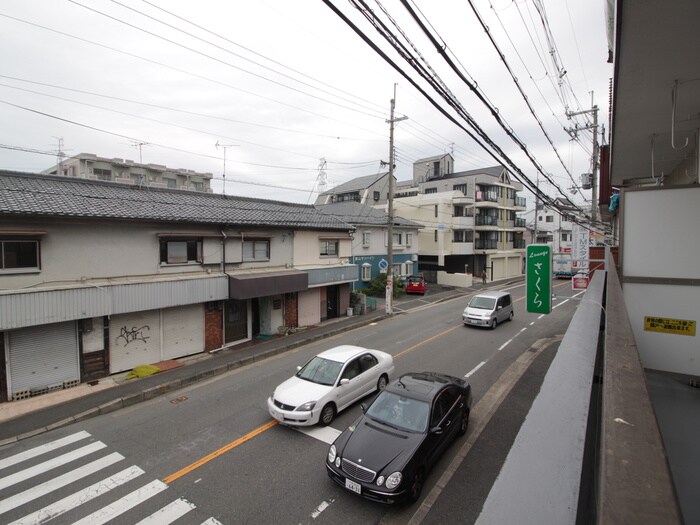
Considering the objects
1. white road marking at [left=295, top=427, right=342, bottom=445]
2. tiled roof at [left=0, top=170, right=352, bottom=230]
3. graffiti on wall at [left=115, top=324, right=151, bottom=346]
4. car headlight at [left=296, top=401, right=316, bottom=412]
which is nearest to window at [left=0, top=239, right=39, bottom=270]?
tiled roof at [left=0, top=170, right=352, bottom=230]

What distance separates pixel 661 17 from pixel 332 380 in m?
9.26

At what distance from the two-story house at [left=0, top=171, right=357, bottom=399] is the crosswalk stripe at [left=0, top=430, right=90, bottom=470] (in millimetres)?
3577

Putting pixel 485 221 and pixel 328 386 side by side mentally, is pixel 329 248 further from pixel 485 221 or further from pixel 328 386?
pixel 485 221

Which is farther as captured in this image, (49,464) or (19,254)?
(19,254)

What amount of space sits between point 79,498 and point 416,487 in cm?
626

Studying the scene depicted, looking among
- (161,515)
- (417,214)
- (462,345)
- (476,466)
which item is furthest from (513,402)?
(417,214)

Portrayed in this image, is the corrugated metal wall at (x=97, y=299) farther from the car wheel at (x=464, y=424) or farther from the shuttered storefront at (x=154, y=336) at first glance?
the car wheel at (x=464, y=424)

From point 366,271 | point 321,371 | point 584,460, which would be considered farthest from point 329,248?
point 584,460

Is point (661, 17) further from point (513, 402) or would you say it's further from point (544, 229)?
point (544, 229)

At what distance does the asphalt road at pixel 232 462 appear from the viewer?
6.53 metres

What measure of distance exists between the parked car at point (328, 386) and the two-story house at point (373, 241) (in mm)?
16525

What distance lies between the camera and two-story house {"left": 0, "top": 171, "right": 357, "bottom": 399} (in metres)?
Answer: 11.5

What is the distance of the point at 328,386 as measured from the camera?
391 inches

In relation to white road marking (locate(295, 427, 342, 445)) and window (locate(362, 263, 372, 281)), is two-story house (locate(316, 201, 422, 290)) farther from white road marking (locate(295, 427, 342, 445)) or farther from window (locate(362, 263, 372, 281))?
white road marking (locate(295, 427, 342, 445))
